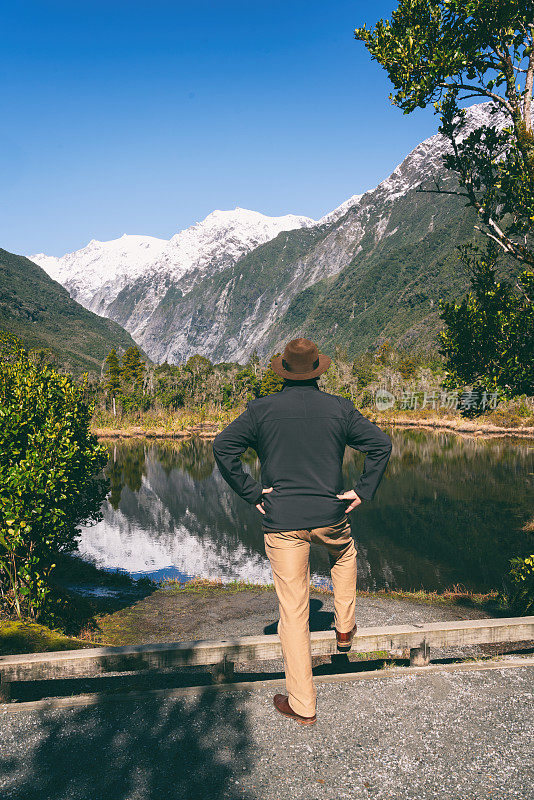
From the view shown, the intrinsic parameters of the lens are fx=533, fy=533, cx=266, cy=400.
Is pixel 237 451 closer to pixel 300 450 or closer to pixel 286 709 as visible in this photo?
pixel 300 450

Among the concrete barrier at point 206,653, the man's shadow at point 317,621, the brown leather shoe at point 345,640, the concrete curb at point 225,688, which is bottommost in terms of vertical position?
the man's shadow at point 317,621

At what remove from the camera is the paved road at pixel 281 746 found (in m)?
3.99

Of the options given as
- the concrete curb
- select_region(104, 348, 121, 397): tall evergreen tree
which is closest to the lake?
the concrete curb

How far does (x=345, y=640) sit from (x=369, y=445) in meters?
2.16

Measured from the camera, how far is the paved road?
3.99 meters

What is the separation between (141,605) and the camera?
15570 millimetres

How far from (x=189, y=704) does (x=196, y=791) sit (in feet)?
3.82

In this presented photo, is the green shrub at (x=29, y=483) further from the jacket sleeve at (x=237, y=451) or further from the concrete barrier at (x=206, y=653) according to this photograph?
the jacket sleeve at (x=237, y=451)

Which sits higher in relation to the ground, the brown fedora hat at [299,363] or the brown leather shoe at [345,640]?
the brown fedora hat at [299,363]

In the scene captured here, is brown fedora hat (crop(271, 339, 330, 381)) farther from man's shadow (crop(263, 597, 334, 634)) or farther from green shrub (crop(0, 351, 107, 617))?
man's shadow (crop(263, 597, 334, 634))

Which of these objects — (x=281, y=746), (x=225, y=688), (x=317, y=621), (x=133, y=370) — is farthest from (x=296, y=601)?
(x=133, y=370)

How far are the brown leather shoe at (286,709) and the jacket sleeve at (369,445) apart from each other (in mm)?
2004

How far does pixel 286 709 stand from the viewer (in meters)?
4.86

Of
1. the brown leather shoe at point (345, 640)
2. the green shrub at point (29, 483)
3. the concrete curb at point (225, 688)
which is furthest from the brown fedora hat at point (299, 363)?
the green shrub at point (29, 483)
